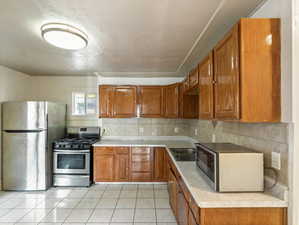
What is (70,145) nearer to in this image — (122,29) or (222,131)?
(122,29)

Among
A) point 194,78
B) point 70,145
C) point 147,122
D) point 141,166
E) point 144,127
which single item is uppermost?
point 194,78

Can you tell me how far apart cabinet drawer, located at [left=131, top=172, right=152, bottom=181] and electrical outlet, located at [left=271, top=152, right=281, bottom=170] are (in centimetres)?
273

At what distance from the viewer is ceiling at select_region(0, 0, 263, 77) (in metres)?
1.61

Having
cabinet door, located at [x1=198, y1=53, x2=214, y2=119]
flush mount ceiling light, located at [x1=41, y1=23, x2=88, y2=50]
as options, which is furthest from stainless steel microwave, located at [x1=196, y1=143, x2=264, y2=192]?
flush mount ceiling light, located at [x1=41, y1=23, x2=88, y2=50]

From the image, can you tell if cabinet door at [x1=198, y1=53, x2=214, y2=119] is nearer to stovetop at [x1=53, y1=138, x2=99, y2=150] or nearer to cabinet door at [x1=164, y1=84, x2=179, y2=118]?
cabinet door at [x1=164, y1=84, x2=179, y2=118]

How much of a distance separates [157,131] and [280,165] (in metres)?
3.13

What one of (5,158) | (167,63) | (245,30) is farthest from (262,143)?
(5,158)

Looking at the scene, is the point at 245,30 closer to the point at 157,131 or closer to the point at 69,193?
the point at 157,131

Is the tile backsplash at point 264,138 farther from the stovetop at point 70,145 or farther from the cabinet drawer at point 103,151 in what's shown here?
the stovetop at point 70,145

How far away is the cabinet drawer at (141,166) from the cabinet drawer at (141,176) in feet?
0.27

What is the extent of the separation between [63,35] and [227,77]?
68.5 inches

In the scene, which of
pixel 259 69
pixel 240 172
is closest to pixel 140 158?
pixel 240 172

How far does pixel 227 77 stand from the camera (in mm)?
1498

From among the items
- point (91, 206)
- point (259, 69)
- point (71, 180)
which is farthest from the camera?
point (71, 180)
